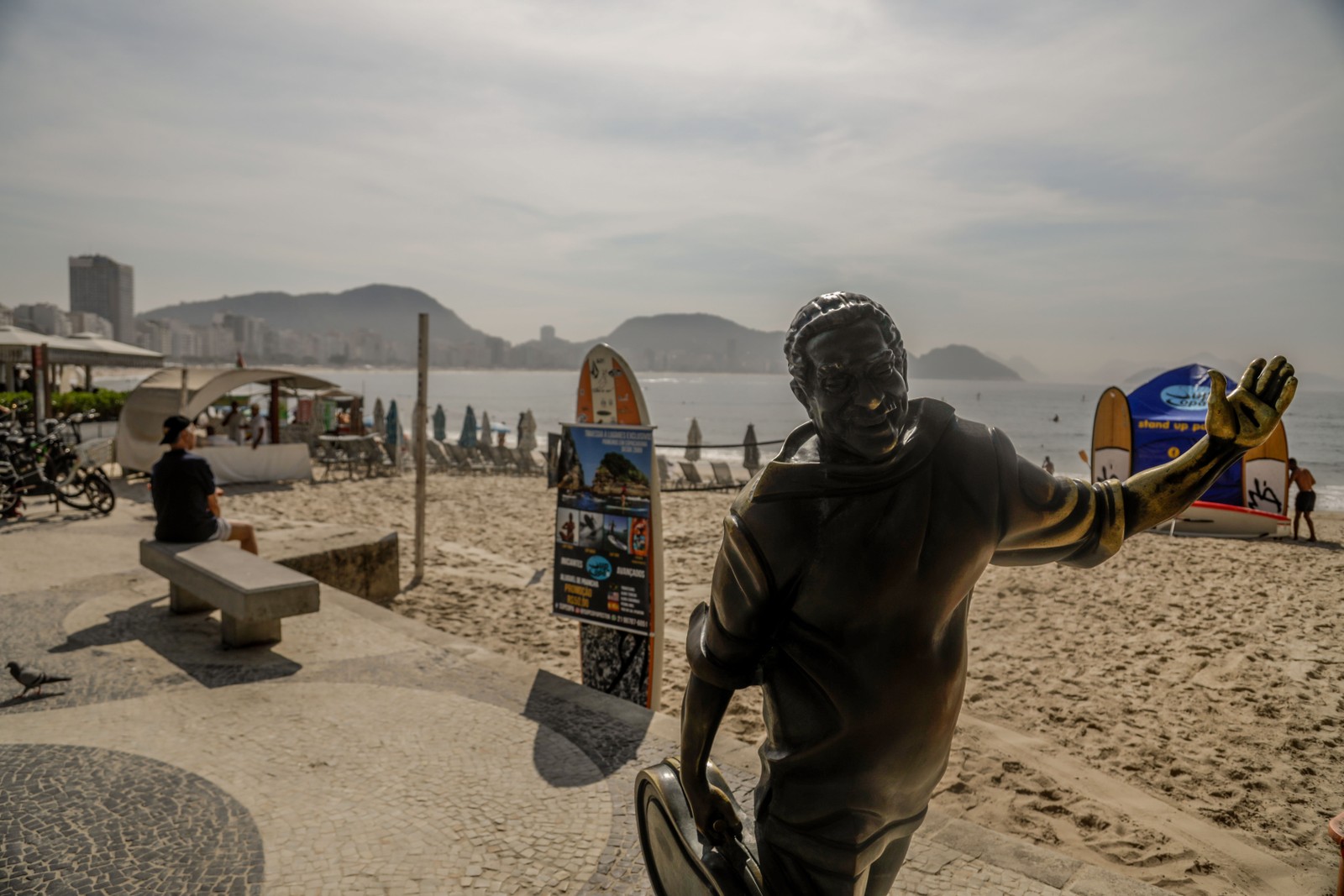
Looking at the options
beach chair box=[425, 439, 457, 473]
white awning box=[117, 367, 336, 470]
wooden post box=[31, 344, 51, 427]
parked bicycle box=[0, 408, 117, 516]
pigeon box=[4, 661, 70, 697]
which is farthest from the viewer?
beach chair box=[425, 439, 457, 473]

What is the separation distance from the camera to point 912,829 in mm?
1747

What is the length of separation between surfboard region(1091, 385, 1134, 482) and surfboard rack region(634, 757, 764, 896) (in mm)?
14552

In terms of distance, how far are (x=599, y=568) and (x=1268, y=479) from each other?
42.3ft

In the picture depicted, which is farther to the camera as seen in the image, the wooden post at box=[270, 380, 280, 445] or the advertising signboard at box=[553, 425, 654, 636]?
the wooden post at box=[270, 380, 280, 445]

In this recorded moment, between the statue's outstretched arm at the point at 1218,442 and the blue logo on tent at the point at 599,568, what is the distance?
4.19 m

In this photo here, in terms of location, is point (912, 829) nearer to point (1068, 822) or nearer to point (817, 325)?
point (817, 325)

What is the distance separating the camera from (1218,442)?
1.56 meters

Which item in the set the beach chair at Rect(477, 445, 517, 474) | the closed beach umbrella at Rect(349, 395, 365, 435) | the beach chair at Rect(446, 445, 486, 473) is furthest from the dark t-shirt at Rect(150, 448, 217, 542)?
the closed beach umbrella at Rect(349, 395, 365, 435)

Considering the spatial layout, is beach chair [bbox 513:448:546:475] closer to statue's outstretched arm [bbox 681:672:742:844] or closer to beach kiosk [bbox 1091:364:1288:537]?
beach kiosk [bbox 1091:364:1288:537]

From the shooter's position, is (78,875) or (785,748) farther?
(78,875)

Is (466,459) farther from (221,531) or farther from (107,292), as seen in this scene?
(107,292)

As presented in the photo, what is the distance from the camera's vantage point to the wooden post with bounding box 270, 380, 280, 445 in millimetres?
17438

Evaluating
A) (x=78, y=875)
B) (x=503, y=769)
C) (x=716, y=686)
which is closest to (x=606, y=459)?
(x=503, y=769)

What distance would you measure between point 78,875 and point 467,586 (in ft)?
20.6
